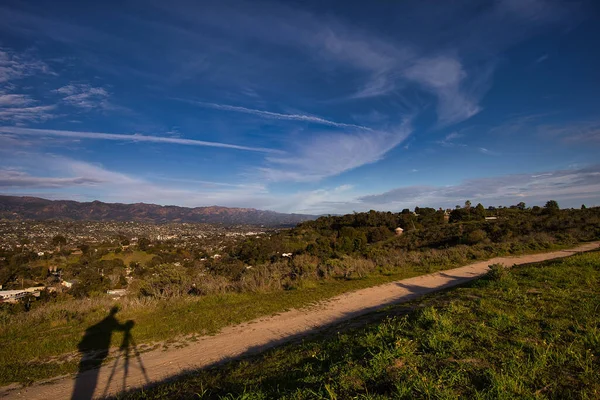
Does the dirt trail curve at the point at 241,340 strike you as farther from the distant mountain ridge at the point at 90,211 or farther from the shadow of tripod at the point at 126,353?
the distant mountain ridge at the point at 90,211

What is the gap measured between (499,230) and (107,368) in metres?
32.3

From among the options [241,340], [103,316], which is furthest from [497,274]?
[103,316]

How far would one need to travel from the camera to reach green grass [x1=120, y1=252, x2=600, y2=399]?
311cm

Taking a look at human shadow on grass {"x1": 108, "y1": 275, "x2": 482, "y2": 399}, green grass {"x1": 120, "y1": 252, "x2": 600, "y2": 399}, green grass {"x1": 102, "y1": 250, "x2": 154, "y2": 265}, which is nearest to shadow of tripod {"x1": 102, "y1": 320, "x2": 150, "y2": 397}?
human shadow on grass {"x1": 108, "y1": 275, "x2": 482, "y2": 399}

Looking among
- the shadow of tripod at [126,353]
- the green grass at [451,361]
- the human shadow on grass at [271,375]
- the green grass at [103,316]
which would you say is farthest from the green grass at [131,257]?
the green grass at [451,361]

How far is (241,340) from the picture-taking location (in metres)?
7.38

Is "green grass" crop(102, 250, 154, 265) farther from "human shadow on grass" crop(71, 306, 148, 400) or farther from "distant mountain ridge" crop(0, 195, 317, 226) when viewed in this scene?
"distant mountain ridge" crop(0, 195, 317, 226)

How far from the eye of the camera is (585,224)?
1084 inches

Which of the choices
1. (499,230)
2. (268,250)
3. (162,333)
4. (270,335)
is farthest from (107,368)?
(499,230)

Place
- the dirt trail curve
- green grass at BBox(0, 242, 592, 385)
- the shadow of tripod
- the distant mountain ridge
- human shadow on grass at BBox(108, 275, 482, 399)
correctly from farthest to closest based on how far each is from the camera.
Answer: the distant mountain ridge → green grass at BBox(0, 242, 592, 385) → the shadow of tripod → the dirt trail curve → human shadow on grass at BBox(108, 275, 482, 399)

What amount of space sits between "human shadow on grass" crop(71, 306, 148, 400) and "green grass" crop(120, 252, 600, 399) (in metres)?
1.39

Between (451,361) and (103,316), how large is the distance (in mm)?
9760

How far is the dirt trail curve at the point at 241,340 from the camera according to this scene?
527 centimetres

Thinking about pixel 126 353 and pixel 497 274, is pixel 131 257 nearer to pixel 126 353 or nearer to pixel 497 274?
pixel 126 353
